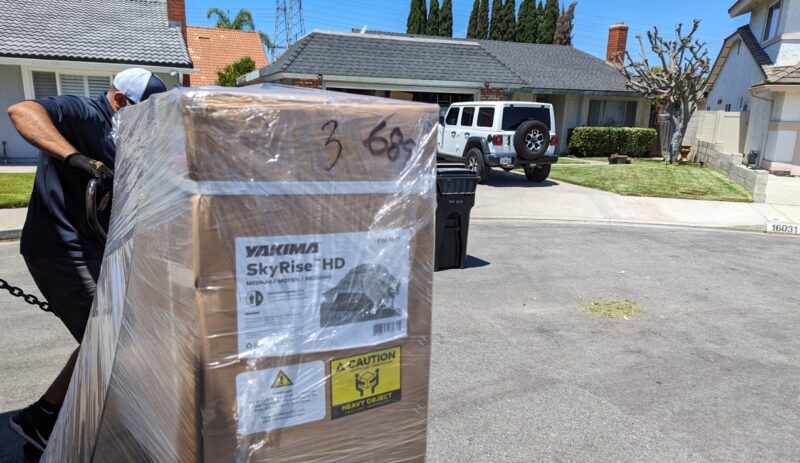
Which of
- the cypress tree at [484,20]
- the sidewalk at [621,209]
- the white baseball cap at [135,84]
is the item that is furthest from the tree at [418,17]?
the white baseball cap at [135,84]

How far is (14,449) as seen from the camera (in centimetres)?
277

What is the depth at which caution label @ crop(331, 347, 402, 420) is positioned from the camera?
60.9 inches

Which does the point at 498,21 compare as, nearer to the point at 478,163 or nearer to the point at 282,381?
the point at 478,163

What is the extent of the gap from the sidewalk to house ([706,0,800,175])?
4932 mm

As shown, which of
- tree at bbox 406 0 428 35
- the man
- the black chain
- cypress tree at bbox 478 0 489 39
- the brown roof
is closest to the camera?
the man

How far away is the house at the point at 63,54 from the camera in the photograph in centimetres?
1401

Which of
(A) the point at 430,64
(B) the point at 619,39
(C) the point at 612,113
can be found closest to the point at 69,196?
(A) the point at 430,64

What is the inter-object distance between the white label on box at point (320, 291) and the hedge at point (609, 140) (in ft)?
69.6

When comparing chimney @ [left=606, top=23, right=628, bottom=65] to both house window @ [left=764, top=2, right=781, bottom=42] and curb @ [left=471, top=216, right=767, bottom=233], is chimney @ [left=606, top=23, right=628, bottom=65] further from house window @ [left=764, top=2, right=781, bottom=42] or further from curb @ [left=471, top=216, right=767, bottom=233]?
curb @ [left=471, top=216, right=767, bottom=233]

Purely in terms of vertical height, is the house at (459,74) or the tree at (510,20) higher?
the tree at (510,20)

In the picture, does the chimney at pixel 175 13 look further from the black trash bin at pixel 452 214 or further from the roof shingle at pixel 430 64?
the black trash bin at pixel 452 214

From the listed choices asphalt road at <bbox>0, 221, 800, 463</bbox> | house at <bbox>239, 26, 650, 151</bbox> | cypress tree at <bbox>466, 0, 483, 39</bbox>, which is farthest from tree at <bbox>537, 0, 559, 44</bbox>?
asphalt road at <bbox>0, 221, 800, 463</bbox>

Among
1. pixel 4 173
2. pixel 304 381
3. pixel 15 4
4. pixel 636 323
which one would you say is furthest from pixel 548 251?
pixel 15 4

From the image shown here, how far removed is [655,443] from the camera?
3.05 meters
